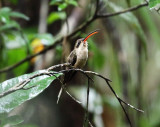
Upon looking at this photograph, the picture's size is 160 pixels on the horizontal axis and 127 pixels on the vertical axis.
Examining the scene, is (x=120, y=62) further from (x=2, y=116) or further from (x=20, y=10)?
(x=2, y=116)

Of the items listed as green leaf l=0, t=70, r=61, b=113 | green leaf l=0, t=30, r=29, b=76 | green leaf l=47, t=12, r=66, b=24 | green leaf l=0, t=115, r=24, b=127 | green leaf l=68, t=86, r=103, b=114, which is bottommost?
green leaf l=68, t=86, r=103, b=114

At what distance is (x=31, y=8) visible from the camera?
397 centimetres

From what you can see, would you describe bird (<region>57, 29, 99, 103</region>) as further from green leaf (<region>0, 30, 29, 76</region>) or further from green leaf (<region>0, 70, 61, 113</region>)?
green leaf (<region>0, 30, 29, 76</region>)

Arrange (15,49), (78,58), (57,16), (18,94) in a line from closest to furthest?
1. (18,94)
2. (78,58)
3. (57,16)
4. (15,49)

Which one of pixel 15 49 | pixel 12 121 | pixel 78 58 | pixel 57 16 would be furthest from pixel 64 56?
pixel 12 121

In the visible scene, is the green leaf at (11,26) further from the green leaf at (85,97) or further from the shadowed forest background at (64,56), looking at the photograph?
the green leaf at (85,97)

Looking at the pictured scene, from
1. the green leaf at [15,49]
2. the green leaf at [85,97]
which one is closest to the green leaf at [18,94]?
Answer: the green leaf at [15,49]

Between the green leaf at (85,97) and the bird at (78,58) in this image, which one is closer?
the bird at (78,58)

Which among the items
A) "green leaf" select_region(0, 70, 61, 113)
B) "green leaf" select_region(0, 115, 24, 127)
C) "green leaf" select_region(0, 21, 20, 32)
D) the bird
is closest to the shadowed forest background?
"green leaf" select_region(0, 21, 20, 32)

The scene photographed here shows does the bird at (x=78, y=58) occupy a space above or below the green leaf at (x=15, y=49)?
above

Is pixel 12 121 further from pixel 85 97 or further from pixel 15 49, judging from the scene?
pixel 85 97

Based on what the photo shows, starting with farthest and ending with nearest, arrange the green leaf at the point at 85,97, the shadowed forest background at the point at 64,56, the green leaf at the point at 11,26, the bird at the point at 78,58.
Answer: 1. the green leaf at the point at 85,97
2. the shadowed forest background at the point at 64,56
3. the green leaf at the point at 11,26
4. the bird at the point at 78,58

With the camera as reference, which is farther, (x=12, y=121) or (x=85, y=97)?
(x=85, y=97)

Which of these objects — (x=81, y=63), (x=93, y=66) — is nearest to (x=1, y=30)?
(x=93, y=66)
